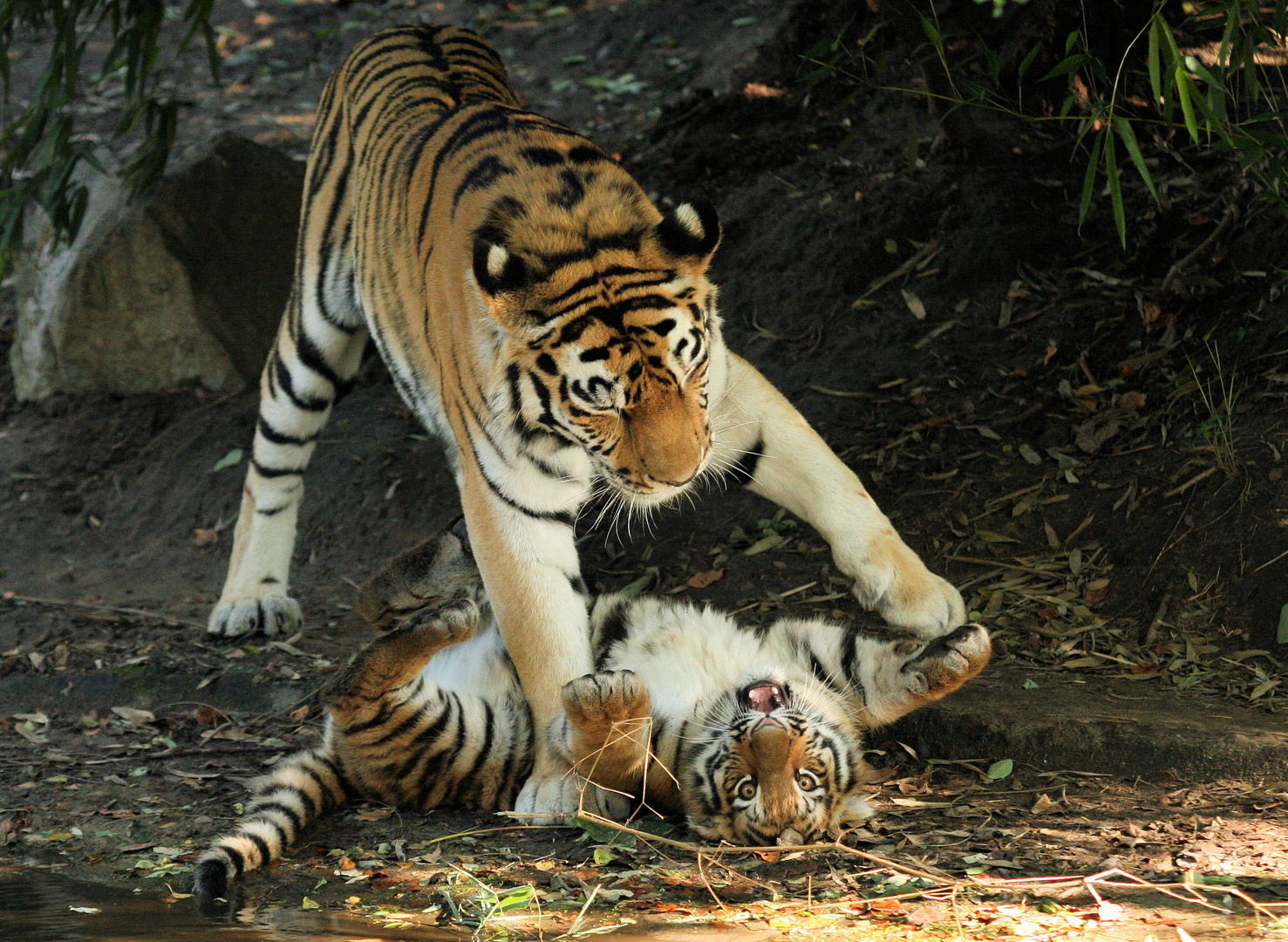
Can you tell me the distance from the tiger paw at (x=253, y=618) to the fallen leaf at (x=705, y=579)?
4.23 feet

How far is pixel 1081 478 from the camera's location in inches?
148

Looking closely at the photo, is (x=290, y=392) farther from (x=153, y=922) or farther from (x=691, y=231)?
(x=153, y=922)

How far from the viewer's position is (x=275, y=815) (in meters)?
2.68

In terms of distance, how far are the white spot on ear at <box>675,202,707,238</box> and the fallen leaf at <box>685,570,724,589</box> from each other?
1.46 metres

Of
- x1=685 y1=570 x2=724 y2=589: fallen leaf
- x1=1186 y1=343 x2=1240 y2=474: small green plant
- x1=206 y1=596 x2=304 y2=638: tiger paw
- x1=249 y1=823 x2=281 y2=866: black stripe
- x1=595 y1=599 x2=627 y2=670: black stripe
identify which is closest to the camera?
x1=249 y1=823 x2=281 y2=866: black stripe

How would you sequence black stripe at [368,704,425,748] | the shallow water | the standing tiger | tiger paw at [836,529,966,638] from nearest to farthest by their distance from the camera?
the shallow water < the standing tiger < black stripe at [368,704,425,748] < tiger paw at [836,529,966,638]

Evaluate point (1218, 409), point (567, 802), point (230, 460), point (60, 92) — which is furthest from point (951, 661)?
point (60, 92)

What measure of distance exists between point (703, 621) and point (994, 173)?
2478mm

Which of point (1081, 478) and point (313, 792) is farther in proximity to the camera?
point (1081, 478)

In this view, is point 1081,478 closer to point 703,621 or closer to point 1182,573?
point 1182,573

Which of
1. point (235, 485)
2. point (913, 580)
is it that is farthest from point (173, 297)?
point (913, 580)

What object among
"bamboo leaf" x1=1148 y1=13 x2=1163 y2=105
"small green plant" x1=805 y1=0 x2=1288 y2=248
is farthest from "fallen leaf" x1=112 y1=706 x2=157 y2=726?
"bamboo leaf" x1=1148 y1=13 x2=1163 y2=105

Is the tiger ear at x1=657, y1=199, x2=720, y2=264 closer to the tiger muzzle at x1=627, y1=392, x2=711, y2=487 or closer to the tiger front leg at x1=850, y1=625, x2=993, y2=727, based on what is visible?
the tiger muzzle at x1=627, y1=392, x2=711, y2=487

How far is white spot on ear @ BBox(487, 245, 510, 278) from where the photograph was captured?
260cm
